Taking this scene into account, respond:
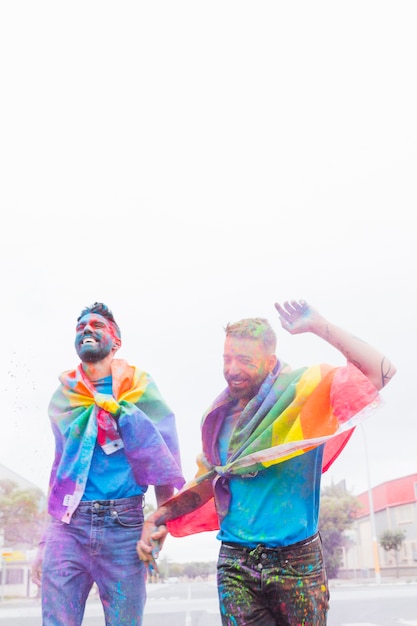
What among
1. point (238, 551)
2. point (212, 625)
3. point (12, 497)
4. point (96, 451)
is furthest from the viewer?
point (212, 625)

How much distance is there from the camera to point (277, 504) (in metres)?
2.44

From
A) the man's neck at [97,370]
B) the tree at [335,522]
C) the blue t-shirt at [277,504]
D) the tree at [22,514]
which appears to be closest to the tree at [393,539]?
the tree at [335,522]

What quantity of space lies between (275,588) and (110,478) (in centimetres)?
80

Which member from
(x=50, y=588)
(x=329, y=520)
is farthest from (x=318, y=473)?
(x=329, y=520)

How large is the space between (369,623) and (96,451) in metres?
6.31

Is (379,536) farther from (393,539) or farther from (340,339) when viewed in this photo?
(340,339)

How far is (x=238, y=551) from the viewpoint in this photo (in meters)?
2.43

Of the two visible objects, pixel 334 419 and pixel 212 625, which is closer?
pixel 334 419

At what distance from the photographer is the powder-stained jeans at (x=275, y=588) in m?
2.33

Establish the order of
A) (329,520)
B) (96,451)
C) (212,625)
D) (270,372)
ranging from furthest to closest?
(329,520) < (212,625) < (96,451) < (270,372)

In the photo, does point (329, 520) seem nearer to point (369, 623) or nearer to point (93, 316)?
point (369, 623)

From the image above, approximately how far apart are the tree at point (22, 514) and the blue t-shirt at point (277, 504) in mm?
908

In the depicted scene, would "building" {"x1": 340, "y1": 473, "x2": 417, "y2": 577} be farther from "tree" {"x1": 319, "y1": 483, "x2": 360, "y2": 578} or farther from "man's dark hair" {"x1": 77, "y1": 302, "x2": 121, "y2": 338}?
"man's dark hair" {"x1": 77, "y1": 302, "x2": 121, "y2": 338}

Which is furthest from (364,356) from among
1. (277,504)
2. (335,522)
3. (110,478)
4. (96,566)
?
(335,522)
